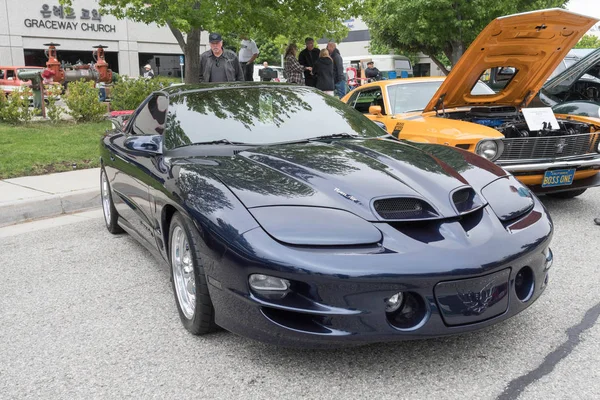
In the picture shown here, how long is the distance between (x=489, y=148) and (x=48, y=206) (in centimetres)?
449

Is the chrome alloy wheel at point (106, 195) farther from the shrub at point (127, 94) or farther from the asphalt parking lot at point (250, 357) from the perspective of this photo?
the shrub at point (127, 94)

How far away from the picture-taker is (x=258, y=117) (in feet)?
12.3

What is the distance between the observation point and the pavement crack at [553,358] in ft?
7.79

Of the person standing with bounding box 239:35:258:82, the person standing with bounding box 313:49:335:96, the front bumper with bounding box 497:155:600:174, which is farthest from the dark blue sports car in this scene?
the person standing with bounding box 239:35:258:82

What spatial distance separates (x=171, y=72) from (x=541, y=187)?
3316 centimetres

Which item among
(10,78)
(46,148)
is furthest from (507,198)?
(10,78)

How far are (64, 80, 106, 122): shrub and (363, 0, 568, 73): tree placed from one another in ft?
48.7

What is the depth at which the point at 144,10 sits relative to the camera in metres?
11.2

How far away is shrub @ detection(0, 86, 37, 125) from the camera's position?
1096 cm

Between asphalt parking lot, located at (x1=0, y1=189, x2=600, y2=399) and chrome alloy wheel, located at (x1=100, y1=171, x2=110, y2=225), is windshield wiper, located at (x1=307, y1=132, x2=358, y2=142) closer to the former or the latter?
asphalt parking lot, located at (x1=0, y1=189, x2=600, y2=399)

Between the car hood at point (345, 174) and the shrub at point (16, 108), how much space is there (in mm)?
9199

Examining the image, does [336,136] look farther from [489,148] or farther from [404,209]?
[489,148]

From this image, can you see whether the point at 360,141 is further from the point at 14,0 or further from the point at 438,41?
the point at 14,0

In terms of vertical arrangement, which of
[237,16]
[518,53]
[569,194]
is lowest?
[569,194]
